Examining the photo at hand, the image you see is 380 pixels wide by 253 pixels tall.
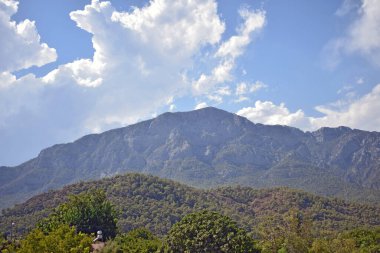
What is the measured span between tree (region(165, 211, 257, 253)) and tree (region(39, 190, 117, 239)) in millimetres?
25605

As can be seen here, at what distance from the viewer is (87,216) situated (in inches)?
2704

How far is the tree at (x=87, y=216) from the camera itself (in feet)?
222

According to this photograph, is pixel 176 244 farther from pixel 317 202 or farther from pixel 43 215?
pixel 317 202

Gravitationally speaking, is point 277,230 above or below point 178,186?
below

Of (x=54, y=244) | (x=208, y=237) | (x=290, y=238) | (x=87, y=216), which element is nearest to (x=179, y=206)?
(x=87, y=216)

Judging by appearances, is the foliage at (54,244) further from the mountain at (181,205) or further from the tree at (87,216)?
the mountain at (181,205)

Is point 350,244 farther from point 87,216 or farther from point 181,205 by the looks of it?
point 181,205

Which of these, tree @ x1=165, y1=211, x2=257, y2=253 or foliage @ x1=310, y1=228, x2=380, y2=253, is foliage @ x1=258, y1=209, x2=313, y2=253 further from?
tree @ x1=165, y1=211, x2=257, y2=253

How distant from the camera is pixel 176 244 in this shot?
45.6 m

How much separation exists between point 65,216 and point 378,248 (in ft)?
157

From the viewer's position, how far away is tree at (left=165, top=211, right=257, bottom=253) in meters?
44.2

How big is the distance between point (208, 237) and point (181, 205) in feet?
326

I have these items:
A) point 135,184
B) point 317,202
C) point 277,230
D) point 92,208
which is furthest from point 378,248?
point 135,184

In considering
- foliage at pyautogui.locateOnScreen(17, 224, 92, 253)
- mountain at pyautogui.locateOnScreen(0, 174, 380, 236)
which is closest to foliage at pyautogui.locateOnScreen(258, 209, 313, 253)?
foliage at pyautogui.locateOnScreen(17, 224, 92, 253)
